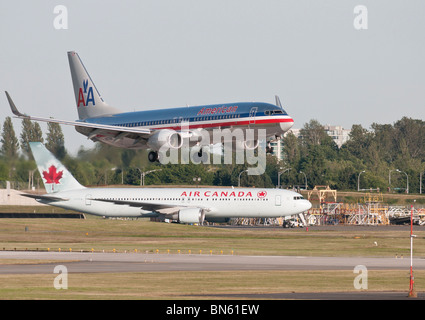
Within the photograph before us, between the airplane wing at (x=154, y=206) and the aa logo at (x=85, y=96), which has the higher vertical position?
the aa logo at (x=85, y=96)

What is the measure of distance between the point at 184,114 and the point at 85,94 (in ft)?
58.5

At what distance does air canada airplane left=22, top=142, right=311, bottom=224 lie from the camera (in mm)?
107562

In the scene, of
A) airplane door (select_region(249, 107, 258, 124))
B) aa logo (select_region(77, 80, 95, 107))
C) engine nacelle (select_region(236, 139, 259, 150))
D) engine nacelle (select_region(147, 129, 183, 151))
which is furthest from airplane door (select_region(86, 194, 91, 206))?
airplane door (select_region(249, 107, 258, 124))

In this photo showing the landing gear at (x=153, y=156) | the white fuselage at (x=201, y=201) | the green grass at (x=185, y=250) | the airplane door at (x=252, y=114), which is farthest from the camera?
the white fuselage at (x=201, y=201)

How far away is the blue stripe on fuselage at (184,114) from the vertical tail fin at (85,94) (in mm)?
2648

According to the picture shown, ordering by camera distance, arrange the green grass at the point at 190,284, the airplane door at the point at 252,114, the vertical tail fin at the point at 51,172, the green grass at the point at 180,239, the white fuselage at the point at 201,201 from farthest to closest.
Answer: the white fuselage at the point at 201,201
the vertical tail fin at the point at 51,172
the green grass at the point at 180,239
the airplane door at the point at 252,114
the green grass at the point at 190,284

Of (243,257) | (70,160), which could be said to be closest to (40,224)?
(70,160)

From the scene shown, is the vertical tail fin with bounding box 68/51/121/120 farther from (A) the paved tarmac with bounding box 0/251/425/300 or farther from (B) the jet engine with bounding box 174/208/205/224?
(B) the jet engine with bounding box 174/208/205/224

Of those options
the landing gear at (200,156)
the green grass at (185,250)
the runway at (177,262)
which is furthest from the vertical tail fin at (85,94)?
the runway at (177,262)

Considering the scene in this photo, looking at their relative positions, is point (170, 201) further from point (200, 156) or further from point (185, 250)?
point (200, 156)

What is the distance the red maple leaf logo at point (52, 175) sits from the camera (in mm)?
108494

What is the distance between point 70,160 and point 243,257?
29799 mm

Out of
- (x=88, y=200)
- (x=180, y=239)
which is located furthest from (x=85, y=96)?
(x=88, y=200)

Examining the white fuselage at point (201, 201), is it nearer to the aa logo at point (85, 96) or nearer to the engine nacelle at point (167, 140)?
the aa logo at point (85, 96)
